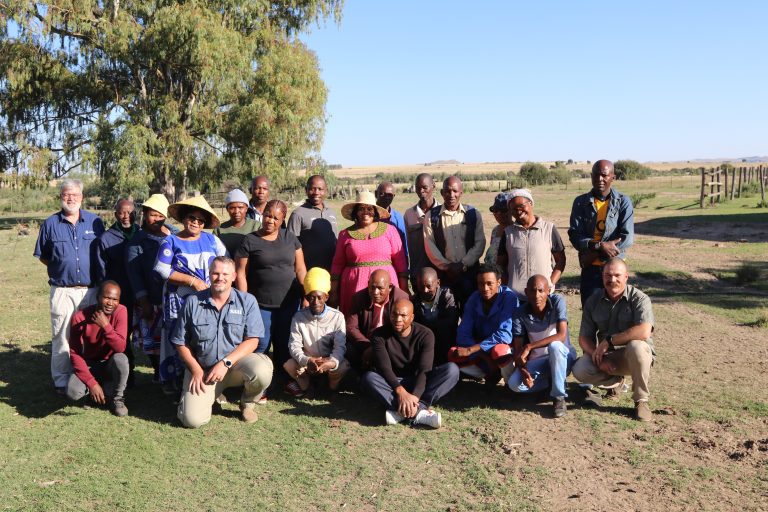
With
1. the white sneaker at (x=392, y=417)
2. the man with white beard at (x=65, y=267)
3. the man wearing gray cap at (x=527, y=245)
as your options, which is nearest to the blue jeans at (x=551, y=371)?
the man wearing gray cap at (x=527, y=245)

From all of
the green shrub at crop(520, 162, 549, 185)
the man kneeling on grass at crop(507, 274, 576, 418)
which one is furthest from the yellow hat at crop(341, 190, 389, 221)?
the green shrub at crop(520, 162, 549, 185)

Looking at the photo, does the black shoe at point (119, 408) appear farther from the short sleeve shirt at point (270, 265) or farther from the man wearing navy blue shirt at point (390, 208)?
the man wearing navy blue shirt at point (390, 208)

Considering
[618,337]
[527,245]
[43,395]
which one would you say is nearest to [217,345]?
[43,395]

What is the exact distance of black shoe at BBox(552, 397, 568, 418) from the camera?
555 centimetres

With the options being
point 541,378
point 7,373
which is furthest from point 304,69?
point 541,378

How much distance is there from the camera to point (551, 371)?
5.63 meters

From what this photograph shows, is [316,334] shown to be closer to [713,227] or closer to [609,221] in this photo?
[609,221]

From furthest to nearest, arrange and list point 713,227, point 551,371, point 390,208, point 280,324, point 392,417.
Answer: point 713,227
point 390,208
point 280,324
point 551,371
point 392,417

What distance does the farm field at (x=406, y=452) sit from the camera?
4.27 meters

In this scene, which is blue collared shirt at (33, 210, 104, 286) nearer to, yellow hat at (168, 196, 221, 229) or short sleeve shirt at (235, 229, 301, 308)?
yellow hat at (168, 196, 221, 229)

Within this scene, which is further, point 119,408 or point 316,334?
point 316,334

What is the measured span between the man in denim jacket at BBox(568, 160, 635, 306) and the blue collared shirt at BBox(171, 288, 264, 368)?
3.10 meters

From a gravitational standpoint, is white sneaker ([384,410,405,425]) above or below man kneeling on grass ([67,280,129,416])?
below

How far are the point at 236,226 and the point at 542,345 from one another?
10.1 feet
